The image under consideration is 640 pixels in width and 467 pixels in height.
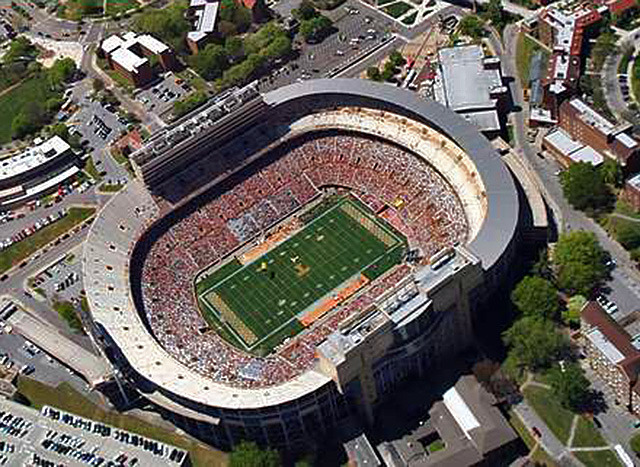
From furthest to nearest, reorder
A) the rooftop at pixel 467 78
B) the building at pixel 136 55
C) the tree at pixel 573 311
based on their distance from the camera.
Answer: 1. the building at pixel 136 55
2. the rooftop at pixel 467 78
3. the tree at pixel 573 311

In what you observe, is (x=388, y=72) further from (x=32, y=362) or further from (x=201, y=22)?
(x=32, y=362)

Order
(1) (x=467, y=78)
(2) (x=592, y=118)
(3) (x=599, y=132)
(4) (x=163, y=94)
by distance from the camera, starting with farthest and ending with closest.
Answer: (4) (x=163, y=94) → (1) (x=467, y=78) → (2) (x=592, y=118) → (3) (x=599, y=132)

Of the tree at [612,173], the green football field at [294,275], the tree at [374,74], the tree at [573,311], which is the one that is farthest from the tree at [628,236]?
the tree at [374,74]

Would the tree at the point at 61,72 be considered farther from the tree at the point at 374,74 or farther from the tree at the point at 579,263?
the tree at the point at 579,263

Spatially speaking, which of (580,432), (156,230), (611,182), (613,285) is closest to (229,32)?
(156,230)

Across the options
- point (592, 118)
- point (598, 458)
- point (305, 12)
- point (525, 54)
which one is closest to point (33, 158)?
point (305, 12)

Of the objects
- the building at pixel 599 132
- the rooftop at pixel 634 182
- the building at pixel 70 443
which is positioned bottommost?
the building at pixel 70 443
